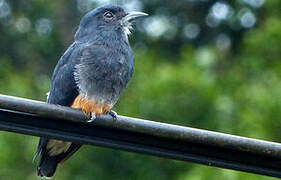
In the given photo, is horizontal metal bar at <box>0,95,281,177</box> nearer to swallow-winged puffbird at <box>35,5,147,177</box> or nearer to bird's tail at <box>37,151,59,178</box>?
swallow-winged puffbird at <box>35,5,147,177</box>

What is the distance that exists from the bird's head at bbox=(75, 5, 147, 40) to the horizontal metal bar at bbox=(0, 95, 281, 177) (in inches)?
87.2

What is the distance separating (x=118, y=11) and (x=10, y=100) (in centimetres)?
284

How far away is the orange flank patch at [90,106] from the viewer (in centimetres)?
543

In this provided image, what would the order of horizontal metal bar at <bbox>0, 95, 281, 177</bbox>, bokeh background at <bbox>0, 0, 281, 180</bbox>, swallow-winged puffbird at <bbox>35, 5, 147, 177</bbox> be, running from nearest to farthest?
horizontal metal bar at <bbox>0, 95, 281, 177</bbox> → swallow-winged puffbird at <bbox>35, 5, 147, 177</bbox> → bokeh background at <bbox>0, 0, 281, 180</bbox>

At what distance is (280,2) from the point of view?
10.8 meters

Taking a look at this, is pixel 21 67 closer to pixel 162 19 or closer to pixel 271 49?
pixel 162 19

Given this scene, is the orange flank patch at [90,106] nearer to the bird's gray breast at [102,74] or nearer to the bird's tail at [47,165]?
the bird's gray breast at [102,74]

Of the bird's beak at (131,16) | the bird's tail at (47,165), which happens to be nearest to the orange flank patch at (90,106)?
the bird's tail at (47,165)

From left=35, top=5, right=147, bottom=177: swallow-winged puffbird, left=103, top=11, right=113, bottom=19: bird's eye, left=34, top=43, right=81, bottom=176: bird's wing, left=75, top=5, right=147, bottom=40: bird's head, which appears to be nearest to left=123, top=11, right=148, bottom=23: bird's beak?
left=75, top=5, right=147, bottom=40: bird's head

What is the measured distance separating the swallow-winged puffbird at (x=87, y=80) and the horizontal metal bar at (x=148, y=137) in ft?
4.62

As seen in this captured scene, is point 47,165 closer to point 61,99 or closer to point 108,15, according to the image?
point 61,99

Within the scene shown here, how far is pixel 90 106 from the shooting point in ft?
17.9

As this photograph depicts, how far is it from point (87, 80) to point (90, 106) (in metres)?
0.22

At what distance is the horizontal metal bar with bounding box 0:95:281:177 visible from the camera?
384 centimetres
